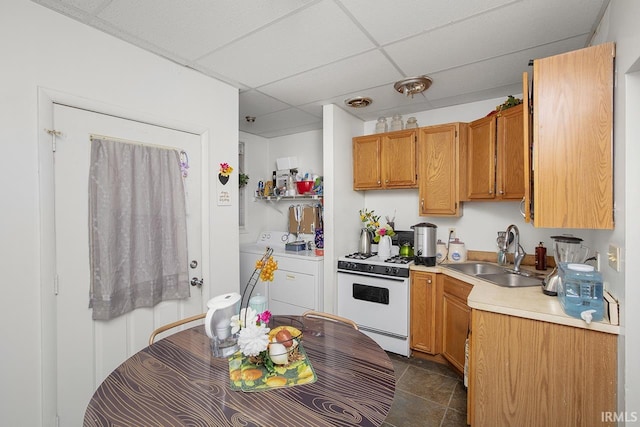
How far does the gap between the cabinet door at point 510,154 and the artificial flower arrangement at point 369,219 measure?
4.25 ft

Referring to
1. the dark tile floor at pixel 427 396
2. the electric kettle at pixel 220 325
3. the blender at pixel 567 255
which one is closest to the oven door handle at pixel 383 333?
the dark tile floor at pixel 427 396

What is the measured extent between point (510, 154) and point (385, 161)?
1.15 m

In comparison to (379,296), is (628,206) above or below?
above

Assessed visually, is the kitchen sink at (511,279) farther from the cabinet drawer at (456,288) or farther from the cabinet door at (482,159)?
the cabinet door at (482,159)

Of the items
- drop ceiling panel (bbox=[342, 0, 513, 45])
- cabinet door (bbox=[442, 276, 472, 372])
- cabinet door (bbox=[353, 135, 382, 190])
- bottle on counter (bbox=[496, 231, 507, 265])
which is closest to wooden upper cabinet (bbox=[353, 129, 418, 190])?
cabinet door (bbox=[353, 135, 382, 190])

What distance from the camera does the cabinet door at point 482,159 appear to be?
2457mm

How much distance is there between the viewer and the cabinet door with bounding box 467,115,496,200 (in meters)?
2.46

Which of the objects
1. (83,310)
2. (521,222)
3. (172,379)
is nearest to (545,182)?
(521,222)

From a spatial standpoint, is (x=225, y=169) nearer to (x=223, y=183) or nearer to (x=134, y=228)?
(x=223, y=183)

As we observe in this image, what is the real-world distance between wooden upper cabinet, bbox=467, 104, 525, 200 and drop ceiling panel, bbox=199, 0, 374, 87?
1326 millimetres

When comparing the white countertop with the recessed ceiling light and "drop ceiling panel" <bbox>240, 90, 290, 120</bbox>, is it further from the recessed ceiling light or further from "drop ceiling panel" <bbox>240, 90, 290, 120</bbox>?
"drop ceiling panel" <bbox>240, 90, 290, 120</bbox>

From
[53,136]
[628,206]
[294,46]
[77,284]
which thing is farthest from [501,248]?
[53,136]

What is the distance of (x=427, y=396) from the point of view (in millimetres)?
2193

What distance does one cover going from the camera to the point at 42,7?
1483 mm
